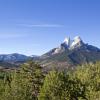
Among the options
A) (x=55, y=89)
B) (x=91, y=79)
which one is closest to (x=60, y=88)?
(x=55, y=89)

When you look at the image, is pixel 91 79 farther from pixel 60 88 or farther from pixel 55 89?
pixel 55 89

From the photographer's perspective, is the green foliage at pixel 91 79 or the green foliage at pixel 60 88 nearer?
the green foliage at pixel 91 79

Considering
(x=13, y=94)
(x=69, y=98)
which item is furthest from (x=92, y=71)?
(x=13, y=94)

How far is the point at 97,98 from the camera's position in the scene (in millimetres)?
87188

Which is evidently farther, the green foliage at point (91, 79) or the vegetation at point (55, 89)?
the vegetation at point (55, 89)

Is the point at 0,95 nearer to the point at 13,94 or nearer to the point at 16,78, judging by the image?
the point at 13,94

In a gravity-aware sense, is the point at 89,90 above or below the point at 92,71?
below

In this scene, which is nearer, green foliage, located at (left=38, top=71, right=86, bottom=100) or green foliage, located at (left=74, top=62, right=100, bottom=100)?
green foliage, located at (left=74, top=62, right=100, bottom=100)

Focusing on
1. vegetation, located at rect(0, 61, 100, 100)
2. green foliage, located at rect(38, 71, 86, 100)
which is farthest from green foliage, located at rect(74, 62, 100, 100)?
green foliage, located at rect(38, 71, 86, 100)

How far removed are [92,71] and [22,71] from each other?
1135 inches

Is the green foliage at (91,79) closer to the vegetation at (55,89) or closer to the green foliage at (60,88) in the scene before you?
the vegetation at (55,89)

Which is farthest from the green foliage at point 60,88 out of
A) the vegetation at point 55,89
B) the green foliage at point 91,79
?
the green foliage at point 91,79

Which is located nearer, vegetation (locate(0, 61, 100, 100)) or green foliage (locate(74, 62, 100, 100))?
green foliage (locate(74, 62, 100, 100))

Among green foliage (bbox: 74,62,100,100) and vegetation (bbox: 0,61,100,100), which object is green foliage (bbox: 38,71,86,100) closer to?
vegetation (bbox: 0,61,100,100)
